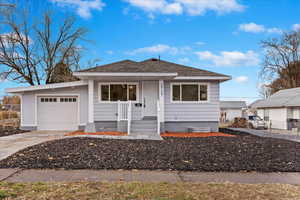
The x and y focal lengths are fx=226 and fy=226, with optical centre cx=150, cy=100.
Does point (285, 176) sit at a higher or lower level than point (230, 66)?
lower

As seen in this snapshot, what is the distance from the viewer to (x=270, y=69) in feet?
103

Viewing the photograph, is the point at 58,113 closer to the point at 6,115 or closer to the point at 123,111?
the point at 123,111

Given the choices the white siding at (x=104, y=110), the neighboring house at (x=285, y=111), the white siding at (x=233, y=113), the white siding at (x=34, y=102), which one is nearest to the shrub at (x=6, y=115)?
the white siding at (x=34, y=102)

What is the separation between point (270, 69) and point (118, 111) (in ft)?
90.9

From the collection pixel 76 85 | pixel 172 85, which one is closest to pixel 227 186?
pixel 172 85

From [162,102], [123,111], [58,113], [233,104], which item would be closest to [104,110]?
[123,111]

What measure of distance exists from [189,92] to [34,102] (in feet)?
29.3

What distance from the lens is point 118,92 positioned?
12195mm

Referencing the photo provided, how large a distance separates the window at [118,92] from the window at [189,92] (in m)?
2.18

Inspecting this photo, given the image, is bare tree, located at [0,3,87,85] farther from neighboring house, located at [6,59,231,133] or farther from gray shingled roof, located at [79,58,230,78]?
gray shingled roof, located at [79,58,230,78]

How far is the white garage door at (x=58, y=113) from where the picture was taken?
13.3 metres

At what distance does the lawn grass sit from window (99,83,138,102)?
8.08 metres

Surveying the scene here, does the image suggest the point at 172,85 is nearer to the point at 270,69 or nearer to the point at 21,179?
the point at 21,179

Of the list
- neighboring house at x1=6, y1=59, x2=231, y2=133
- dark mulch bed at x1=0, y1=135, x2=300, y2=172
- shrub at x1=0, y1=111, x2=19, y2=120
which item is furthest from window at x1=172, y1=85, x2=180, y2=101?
shrub at x1=0, y1=111, x2=19, y2=120
